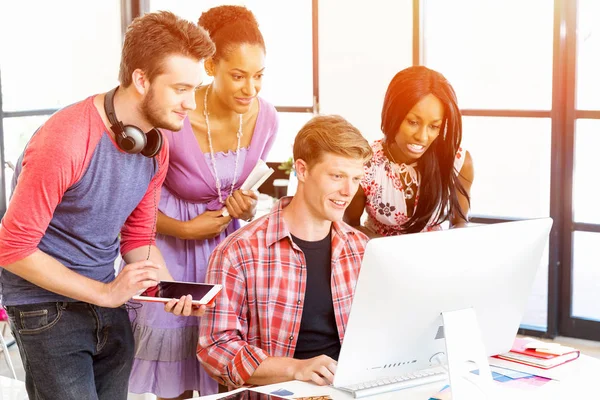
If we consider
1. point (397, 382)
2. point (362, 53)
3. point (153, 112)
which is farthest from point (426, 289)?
point (362, 53)

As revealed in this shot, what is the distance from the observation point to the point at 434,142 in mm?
2625

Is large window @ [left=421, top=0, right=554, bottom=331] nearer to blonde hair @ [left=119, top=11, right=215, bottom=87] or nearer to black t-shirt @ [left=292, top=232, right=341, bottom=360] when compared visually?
black t-shirt @ [left=292, top=232, right=341, bottom=360]

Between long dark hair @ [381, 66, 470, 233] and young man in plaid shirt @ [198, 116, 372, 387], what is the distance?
0.36 m

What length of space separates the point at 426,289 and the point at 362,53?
365 cm

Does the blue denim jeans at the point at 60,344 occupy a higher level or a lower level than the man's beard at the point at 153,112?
lower

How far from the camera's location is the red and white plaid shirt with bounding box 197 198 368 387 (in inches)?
83.0

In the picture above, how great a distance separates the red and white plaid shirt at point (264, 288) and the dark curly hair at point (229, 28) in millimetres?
498

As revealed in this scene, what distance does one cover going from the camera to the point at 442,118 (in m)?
2.55

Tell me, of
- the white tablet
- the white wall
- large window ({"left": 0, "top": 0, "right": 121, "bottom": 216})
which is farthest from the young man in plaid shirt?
the white wall

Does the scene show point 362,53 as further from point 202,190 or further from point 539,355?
point 539,355

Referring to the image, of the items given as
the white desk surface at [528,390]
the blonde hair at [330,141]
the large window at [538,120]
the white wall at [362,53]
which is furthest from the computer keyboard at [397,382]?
the white wall at [362,53]

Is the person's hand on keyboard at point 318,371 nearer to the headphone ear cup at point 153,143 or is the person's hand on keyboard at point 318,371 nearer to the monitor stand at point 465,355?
the monitor stand at point 465,355

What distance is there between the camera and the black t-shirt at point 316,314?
2199 millimetres

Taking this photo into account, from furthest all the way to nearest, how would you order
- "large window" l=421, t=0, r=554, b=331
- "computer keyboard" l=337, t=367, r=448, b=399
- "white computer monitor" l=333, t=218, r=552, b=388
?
"large window" l=421, t=0, r=554, b=331
"computer keyboard" l=337, t=367, r=448, b=399
"white computer monitor" l=333, t=218, r=552, b=388
